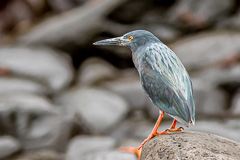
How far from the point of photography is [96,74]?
680 inches

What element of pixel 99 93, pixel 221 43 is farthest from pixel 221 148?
pixel 221 43

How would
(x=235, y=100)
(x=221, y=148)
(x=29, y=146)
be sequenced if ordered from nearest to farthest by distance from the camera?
(x=221, y=148), (x=29, y=146), (x=235, y=100)

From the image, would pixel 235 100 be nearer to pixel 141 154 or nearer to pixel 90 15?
pixel 90 15

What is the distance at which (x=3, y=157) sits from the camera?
40.9 ft

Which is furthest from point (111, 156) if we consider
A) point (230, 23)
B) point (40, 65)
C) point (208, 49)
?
point (230, 23)

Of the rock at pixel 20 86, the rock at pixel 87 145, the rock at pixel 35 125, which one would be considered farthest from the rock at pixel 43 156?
the rock at pixel 20 86

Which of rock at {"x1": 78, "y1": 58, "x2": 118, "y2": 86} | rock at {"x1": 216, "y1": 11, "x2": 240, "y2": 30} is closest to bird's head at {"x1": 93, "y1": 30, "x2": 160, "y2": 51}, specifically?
rock at {"x1": 78, "y1": 58, "x2": 118, "y2": 86}

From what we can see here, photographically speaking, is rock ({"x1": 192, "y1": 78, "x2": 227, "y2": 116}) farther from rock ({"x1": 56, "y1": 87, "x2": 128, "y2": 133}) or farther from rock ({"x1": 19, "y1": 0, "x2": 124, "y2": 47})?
rock ({"x1": 19, "y1": 0, "x2": 124, "y2": 47})

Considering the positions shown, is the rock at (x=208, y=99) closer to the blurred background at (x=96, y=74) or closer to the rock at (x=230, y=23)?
the blurred background at (x=96, y=74)

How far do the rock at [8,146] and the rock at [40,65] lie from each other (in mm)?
3384

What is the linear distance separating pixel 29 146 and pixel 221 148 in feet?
→ 27.4

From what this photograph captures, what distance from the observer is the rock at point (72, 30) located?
61.5 feet

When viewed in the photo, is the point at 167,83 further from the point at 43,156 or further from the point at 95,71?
the point at 95,71

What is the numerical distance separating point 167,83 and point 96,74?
35.9 ft
